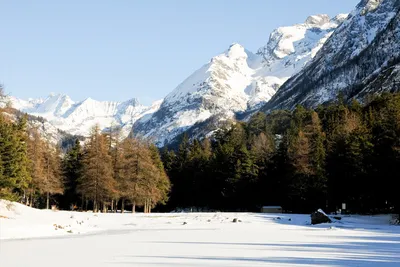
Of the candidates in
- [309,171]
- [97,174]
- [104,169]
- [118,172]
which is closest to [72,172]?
[118,172]

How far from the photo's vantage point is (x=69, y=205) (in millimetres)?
81250

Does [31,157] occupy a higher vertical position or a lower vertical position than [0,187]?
higher

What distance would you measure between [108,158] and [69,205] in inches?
957

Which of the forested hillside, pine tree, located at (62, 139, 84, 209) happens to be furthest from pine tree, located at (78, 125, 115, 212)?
pine tree, located at (62, 139, 84, 209)

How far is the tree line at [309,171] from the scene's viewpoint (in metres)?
50.9

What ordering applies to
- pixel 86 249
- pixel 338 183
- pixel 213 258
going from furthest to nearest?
pixel 338 183 → pixel 86 249 → pixel 213 258

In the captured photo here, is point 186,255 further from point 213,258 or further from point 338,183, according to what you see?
point 338,183

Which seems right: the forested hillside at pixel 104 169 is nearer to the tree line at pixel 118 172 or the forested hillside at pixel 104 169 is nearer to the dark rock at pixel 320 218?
the tree line at pixel 118 172

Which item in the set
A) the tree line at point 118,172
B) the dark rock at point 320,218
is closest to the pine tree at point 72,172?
the tree line at point 118,172

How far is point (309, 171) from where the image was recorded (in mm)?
59531

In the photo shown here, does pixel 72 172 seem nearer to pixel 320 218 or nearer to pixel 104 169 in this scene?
pixel 104 169

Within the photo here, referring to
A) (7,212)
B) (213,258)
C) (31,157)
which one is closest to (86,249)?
(213,258)

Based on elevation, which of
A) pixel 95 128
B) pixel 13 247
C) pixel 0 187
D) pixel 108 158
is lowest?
pixel 13 247

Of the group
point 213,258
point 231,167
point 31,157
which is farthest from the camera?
point 231,167
